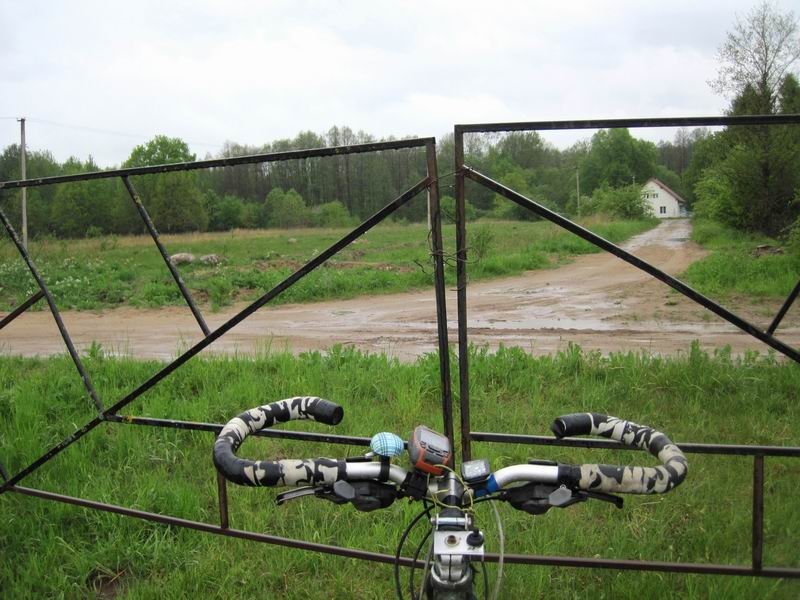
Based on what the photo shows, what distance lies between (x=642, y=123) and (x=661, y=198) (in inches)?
158

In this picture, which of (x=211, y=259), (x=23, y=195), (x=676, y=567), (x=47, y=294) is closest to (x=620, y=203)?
(x=676, y=567)

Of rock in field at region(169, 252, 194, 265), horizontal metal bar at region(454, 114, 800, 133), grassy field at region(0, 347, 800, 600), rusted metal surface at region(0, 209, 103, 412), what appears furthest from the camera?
rock in field at region(169, 252, 194, 265)

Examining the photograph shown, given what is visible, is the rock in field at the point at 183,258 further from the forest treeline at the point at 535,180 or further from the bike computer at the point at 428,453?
the bike computer at the point at 428,453

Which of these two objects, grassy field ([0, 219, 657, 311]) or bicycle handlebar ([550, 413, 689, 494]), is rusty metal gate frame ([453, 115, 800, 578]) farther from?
grassy field ([0, 219, 657, 311])

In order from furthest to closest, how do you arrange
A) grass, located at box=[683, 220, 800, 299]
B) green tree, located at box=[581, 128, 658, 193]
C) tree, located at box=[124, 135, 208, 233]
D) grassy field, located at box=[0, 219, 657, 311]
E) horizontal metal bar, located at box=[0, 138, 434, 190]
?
grassy field, located at box=[0, 219, 657, 311] < grass, located at box=[683, 220, 800, 299] < tree, located at box=[124, 135, 208, 233] < green tree, located at box=[581, 128, 658, 193] < horizontal metal bar, located at box=[0, 138, 434, 190]

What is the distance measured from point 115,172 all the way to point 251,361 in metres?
3.22

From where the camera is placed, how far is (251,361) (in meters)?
5.54

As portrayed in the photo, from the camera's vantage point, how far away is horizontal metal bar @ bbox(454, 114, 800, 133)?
5.96 ft

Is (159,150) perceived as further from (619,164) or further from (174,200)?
(619,164)

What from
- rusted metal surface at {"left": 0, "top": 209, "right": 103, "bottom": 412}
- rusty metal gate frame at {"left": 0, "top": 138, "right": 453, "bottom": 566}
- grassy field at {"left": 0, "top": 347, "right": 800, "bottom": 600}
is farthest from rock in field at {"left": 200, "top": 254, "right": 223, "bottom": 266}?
rusty metal gate frame at {"left": 0, "top": 138, "right": 453, "bottom": 566}

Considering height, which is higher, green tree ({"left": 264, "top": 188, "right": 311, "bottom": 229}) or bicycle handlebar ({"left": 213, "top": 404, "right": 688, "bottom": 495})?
green tree ({"left": 264, "top": 188, "right": 311, "bottom": 229})

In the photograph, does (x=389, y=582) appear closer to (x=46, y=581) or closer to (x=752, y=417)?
(x=46, y=581)

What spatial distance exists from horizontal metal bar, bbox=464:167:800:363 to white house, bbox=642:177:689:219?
11.6 ft

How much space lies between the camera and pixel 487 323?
8.73 meters
